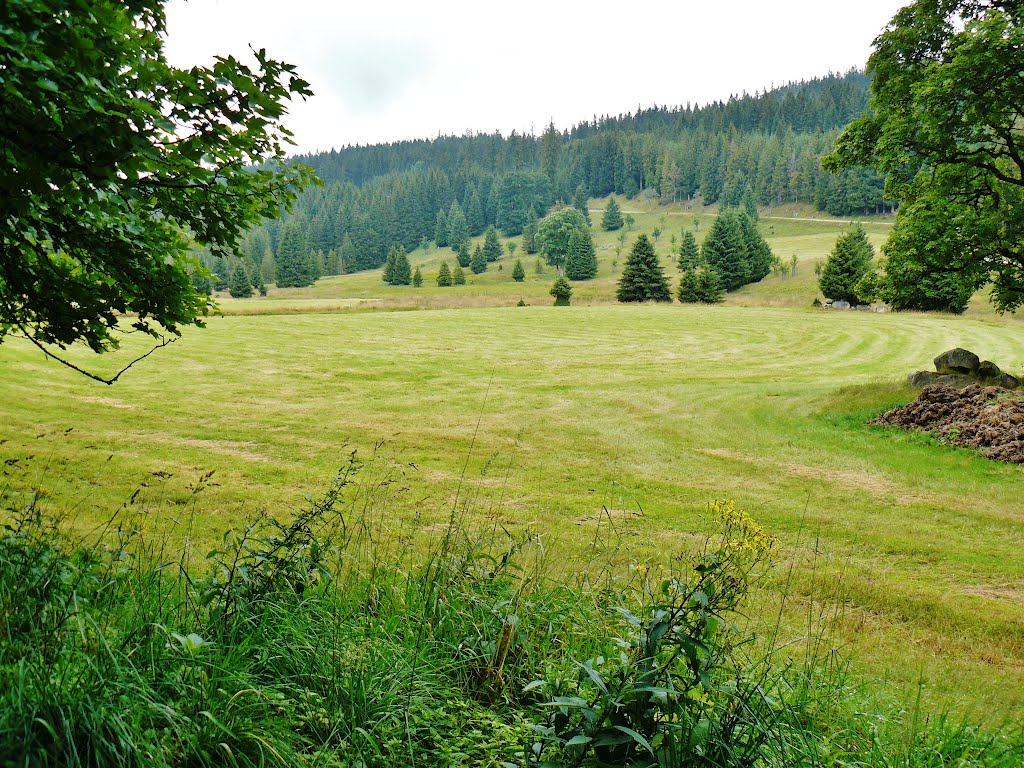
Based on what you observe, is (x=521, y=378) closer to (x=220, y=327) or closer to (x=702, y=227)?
(x=220, y=327)

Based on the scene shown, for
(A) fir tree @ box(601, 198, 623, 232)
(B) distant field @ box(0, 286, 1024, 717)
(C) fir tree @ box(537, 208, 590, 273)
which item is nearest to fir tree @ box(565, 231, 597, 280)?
(C) fir tree @ box(537, 208, 590, 273)

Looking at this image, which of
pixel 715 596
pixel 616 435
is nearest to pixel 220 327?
pixel 616 435

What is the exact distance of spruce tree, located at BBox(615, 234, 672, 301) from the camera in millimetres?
55250

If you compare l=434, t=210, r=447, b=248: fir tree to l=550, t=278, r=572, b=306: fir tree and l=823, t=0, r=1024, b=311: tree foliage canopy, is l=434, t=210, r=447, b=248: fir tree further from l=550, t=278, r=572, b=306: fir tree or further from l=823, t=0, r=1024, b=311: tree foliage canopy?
l=823, t=0, r=1024, b=311: tree foliage canopy

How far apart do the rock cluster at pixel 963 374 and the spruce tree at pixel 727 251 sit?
2058 inches

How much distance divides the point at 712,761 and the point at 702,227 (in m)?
111

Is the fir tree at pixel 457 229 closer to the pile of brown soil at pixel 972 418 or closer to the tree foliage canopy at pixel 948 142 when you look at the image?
the tree foliage canopy at pixel 948 142

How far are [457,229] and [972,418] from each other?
4511 inches

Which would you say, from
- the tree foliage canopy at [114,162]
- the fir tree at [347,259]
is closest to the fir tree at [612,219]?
the fir tree at [347,259]

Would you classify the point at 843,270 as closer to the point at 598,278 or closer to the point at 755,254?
the point at 755,254

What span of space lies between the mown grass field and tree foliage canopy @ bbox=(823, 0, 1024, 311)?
Result: 359 cm

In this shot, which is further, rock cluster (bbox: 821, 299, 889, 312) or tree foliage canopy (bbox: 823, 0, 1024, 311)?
rock cluster (bbox: 821, 299, 889, 312)

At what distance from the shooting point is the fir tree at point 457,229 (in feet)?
391

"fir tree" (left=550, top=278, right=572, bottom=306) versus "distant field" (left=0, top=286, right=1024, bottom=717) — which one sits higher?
"distant field" (left=0, top=286, right=1024, bottom=717)
